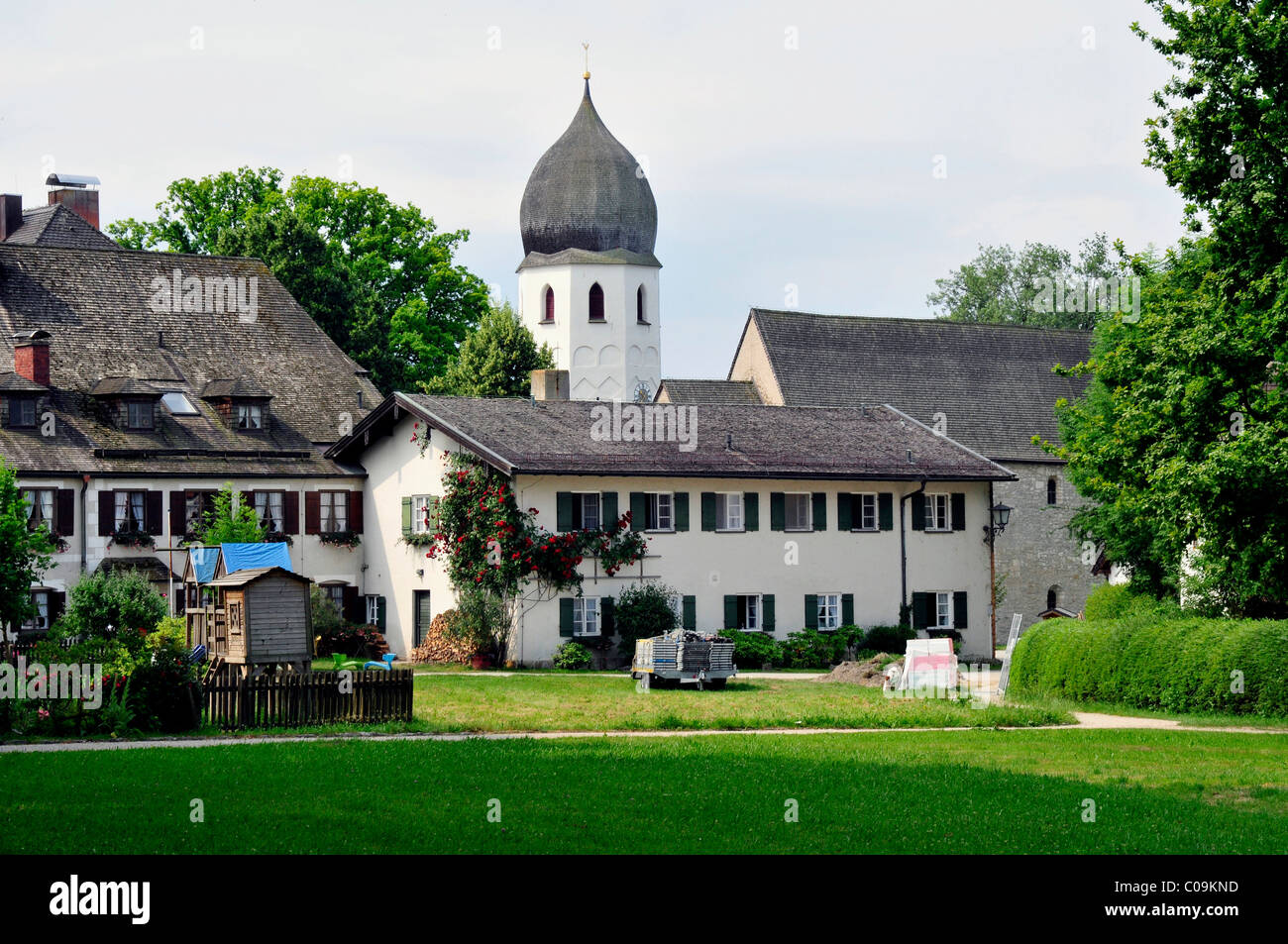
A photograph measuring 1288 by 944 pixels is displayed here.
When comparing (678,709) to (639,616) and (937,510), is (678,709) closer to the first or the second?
(639,616)

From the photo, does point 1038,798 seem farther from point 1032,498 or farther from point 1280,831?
point 1032,498

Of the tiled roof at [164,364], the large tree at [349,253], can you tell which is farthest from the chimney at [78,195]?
the tiled roof at [164,364]

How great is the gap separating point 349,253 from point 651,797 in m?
54.4

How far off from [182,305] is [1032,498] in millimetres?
30187

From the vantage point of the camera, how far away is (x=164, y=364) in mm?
49031

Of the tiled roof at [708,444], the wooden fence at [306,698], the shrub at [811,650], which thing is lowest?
the shrub at [811,650]

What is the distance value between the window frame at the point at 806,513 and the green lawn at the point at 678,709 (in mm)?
10166

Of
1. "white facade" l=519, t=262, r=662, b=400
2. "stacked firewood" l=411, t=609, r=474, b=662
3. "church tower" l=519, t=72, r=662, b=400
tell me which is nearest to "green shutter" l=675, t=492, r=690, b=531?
"stacked firewood" l=411, t=609, r=474, b=662

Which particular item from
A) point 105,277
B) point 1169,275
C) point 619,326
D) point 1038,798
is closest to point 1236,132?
point 1169,275

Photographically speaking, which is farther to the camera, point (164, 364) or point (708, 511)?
point (164, 364)

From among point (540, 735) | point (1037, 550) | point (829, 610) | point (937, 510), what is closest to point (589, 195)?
point (1037, 550)

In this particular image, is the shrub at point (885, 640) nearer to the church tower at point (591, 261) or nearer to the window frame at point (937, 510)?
the window frame at point (937, 510)

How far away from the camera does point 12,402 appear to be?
147 ft

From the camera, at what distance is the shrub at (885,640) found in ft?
147
